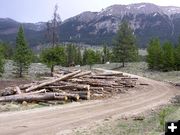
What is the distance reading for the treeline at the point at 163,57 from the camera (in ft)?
239

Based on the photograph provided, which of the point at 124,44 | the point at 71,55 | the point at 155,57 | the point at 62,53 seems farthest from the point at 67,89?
the point at 71,55

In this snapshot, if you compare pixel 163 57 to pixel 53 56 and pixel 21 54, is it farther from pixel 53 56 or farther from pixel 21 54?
pixel 21 54

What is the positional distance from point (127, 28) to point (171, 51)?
13026mm

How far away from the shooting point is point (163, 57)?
73750 millimetres

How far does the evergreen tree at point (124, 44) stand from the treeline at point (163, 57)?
5.22 m

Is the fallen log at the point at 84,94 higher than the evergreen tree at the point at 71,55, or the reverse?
the fallen log at the point at 84,94

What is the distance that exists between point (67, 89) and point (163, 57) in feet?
137

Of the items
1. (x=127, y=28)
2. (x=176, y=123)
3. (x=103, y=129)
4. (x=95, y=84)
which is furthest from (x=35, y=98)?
(x=127, y=28)

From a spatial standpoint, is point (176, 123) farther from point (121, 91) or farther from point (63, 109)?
point (121, 91)

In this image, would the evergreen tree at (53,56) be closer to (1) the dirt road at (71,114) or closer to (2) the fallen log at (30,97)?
(1) the dirt road at (71,114)

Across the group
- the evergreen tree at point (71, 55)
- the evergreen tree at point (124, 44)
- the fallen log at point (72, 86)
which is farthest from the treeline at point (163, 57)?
the fallen log at point (72, 86)

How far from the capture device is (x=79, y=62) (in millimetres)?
127750

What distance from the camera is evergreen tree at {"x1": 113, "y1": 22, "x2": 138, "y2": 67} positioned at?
81438mm

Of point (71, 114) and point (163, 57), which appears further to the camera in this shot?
point (163, 57)
